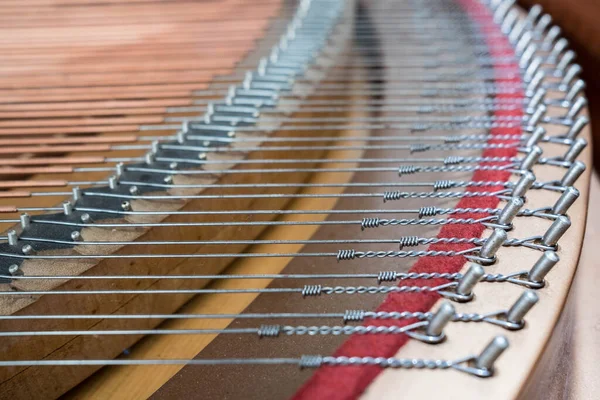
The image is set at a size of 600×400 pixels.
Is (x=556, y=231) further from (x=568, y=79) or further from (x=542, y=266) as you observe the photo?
(x=568, y=79)

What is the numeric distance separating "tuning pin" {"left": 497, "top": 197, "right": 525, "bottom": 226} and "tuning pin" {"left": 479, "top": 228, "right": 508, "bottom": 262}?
0.11 metres

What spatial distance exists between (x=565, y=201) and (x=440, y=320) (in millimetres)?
457

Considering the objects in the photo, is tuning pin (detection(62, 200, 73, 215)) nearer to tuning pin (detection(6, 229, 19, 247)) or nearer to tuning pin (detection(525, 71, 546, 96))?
tuning pin (detection(6, 229, 19, 247))

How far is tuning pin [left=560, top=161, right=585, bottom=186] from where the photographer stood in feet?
4.83

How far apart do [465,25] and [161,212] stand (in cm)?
173

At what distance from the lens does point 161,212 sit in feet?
5.24

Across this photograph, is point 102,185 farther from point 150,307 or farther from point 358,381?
point 358,381

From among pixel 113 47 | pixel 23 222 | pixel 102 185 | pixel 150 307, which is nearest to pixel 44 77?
pixel 113 47

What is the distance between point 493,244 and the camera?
1216 millimetres

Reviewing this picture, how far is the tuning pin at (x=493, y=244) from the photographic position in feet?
3.94

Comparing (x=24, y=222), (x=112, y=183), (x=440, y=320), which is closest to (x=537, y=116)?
(x=440, y=320)

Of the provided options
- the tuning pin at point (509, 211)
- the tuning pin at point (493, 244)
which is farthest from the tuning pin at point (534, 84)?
the tuning pin at point (493, 244)

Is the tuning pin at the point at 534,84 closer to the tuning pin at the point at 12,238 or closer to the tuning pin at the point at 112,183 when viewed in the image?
the tuning pin at the point at 112,183

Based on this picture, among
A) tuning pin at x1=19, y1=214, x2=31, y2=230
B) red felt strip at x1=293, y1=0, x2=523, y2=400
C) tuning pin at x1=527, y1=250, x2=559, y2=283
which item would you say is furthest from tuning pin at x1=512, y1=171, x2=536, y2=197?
tuning pin at x1=19, y1=214, x2=31, y2=230
